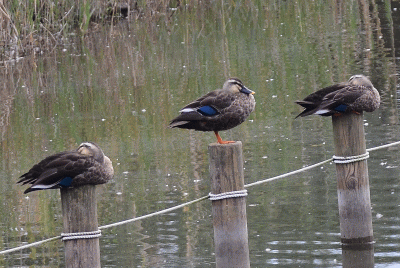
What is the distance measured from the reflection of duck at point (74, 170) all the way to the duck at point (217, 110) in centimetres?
67

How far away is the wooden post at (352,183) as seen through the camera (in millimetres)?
6066

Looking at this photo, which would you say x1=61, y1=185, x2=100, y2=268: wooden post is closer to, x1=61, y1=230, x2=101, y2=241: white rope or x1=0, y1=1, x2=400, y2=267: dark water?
x1=61, y1=230, x2=101, y2=241: white rope

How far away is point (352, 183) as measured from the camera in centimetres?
614

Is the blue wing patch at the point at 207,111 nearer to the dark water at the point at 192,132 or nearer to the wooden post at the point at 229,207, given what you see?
the wooden post at the point at 229,207

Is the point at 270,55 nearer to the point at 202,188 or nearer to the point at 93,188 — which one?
the point at 202,188

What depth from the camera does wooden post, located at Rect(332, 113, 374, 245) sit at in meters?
6.07

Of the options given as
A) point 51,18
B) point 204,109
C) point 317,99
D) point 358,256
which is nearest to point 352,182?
point 358,256

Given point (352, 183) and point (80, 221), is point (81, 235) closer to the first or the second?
point (80, 221)

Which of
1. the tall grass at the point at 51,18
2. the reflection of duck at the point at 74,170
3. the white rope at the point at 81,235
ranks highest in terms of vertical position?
the tall grass at the point at 51,18

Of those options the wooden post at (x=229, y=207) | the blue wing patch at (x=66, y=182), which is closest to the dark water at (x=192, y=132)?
the wooden post at (x=229, y=207)

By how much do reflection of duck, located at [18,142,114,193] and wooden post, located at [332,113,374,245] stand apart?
69.7 inches

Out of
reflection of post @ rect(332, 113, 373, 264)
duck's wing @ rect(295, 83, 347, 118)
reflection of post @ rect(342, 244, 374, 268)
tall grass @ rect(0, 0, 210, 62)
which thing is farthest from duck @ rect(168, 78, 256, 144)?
tall grass @ rect(0, 0, 210, 62)

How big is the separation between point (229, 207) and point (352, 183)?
46.0 inches

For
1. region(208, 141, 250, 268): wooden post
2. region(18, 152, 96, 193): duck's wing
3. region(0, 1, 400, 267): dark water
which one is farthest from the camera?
region(0, 1, 400, 267): dark water
